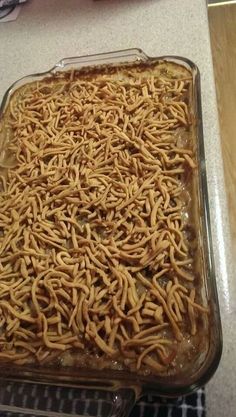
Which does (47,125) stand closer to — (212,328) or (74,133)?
(74,133)

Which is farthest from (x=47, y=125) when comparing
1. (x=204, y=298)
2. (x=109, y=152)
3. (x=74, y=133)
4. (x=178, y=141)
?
(x=204, y=298)

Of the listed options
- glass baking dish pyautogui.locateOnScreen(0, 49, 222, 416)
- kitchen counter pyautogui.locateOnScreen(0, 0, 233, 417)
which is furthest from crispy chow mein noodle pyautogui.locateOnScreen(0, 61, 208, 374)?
kitchen counter pyautogui.locateOnScreen(0, 0, 233, 417)

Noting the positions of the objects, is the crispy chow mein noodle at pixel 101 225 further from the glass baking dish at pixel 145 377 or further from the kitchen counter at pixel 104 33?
the kitchen counter at pixel 104 33

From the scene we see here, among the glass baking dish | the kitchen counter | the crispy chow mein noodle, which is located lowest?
the glass baking dish

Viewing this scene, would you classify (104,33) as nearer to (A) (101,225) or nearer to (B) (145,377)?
(A) (101,225)

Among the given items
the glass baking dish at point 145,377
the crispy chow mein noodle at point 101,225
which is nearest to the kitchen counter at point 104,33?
the crispy chow mein noodle at point 101,225

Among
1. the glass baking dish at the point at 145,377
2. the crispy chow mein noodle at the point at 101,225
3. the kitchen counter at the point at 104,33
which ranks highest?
the kitchen counter at the point at 104,33

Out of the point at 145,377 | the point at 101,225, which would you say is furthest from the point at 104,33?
the point at 145,377

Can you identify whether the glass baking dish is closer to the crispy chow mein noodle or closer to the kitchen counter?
the crispy chow mein noodle
